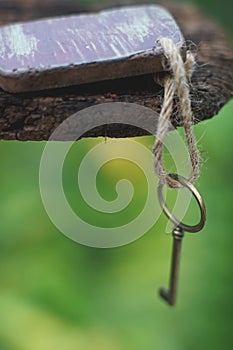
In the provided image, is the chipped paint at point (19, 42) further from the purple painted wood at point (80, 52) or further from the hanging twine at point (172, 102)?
the hanging twine at point (172, 102)

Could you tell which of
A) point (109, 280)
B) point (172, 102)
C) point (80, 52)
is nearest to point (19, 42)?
point (80, 52)

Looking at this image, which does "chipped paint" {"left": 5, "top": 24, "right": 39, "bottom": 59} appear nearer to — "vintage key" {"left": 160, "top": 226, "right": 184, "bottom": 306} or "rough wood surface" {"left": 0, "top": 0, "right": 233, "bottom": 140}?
"rough wood surface" {"left": 0, "top": 0, "right": 233, "bottom": 140}

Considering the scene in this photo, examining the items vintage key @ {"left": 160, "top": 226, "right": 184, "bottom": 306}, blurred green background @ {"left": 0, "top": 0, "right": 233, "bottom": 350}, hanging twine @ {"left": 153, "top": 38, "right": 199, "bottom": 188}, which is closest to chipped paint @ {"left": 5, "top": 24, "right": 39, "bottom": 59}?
hanging twine @ {"left": 153, "top": 38, "right": 199, "bottom": 188}

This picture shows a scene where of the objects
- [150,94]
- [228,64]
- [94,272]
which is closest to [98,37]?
[150,94]

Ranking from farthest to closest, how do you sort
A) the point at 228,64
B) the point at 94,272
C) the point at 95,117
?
1. the point at 94,272
2. the point at 228,64
3. the point at 95,117

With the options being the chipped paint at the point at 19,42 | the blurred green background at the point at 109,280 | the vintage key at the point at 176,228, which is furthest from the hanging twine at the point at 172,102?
the blurred green background at the point at 109,280

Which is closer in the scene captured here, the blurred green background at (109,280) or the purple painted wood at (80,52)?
the purple painted wood at (80,52)

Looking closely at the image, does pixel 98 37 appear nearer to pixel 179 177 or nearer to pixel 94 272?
pixel 179 177
